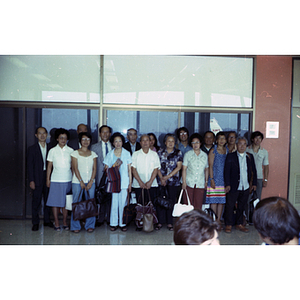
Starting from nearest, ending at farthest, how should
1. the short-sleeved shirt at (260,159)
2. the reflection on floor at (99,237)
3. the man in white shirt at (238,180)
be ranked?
the reflection on floor at (99,237), the man in white shirt at (238,180), the short-sleeved shirt at (260,159)

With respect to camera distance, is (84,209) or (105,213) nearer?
(84,209)

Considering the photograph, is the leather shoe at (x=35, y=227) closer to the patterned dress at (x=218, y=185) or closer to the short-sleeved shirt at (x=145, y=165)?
the short-sleeved shirt at (x=145, y=165)

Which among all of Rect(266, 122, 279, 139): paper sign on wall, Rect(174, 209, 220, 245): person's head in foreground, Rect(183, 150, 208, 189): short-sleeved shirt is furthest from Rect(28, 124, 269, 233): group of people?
Rect(174, 209, 220, 245): person's head in foreground

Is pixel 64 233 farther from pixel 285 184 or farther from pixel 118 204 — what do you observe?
pixel 285 184

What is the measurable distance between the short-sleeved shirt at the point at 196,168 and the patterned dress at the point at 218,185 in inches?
6.5

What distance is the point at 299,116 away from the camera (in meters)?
4.20

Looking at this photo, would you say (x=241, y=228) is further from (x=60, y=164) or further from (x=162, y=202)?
(x=60, y=164)

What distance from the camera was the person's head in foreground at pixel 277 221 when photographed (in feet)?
4.44

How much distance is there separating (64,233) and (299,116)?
423cm

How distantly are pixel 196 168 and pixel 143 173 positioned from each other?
2.82 ft

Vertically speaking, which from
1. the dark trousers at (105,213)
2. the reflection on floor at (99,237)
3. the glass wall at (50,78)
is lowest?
the reflection on floor at (99,237)

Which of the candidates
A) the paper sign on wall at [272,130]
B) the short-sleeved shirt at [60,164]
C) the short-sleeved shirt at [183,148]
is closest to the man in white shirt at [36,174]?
the short-sleeved shirt at [60,164]

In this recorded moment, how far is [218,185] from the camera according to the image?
4.11 metres

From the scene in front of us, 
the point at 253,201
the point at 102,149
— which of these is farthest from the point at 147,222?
the point at 253,201
